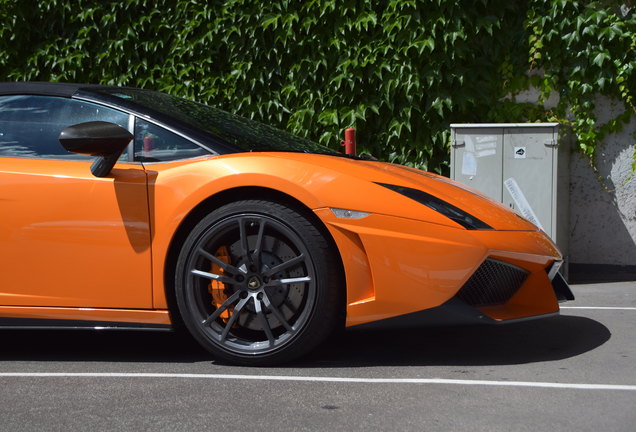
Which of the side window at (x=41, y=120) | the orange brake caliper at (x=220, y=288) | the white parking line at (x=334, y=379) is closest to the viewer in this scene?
the white parking line at (x=334, y=379)

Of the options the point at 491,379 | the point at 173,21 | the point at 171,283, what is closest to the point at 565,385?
the point at 491,379

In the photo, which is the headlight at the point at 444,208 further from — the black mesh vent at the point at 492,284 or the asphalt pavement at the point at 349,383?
the asphalt pavement at the point at 349,383

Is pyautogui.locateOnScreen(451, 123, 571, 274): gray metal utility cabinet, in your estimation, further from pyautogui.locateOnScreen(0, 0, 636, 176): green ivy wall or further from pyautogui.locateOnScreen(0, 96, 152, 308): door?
pyautogui.locateOnScreen(0, 96, 152, 308): door

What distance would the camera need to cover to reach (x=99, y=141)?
4.14 meters

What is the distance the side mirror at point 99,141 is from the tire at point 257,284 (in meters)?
0.50

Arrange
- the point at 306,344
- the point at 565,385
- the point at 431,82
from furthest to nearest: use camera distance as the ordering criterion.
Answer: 1. the point at 431,82
2. the point at 306,344
3. the point at 565,385

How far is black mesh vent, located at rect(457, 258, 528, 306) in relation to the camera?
404 cm

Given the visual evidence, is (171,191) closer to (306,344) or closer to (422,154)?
(306,344)

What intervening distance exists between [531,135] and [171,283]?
407cm

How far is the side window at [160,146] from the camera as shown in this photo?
4301 mm

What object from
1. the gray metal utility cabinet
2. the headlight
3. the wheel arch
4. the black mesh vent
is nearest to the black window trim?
the wheel arch

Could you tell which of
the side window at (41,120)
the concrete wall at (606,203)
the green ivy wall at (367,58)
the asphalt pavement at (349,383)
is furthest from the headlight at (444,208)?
the concrete wall at (606,203)

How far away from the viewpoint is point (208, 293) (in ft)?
13.9

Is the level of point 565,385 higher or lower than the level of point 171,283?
lower
